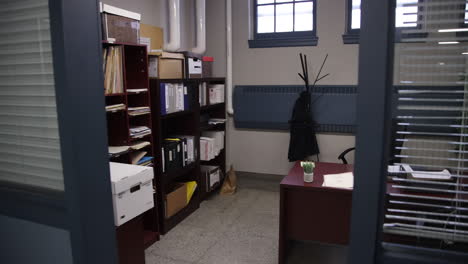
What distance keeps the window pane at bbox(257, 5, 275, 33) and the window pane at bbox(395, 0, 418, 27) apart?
3.66m

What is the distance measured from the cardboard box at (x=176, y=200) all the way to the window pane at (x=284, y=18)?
2.38m

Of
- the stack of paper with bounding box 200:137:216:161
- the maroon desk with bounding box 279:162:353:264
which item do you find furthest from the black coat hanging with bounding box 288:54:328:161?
the maroon desk with bounding box 279:162:353:264

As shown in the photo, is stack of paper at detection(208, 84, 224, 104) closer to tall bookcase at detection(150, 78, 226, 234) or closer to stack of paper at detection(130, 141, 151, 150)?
tall bookcase at detection(150, 78, 226, 234)

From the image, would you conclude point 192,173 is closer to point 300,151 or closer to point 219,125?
point 219,125

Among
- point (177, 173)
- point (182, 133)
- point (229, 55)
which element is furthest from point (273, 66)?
point (177, 173)

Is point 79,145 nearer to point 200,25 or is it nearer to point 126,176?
point 126,176

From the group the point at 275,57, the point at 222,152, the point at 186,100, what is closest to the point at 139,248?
the point at 186,100

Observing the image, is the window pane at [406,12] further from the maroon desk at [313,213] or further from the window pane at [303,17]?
the window pane at [303,17]

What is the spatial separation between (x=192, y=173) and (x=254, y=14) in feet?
7.35

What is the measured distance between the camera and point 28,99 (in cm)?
169

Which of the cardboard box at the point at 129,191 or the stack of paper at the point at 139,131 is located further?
the stack of paper at the point at 139,131

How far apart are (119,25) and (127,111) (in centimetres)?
68

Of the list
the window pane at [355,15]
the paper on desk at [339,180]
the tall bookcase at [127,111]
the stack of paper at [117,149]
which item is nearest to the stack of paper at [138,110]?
the tall bookcase at [127,111]

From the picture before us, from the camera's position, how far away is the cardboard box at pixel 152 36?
12.2ft
